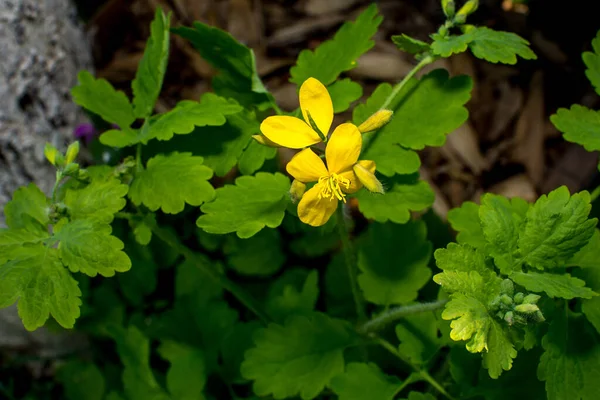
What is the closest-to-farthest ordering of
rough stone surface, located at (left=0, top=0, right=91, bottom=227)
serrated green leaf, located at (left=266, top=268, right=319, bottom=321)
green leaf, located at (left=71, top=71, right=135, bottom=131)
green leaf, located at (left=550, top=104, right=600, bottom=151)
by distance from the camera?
green leaf, located at (left=550, top=104, right=600, bottom=151) → green leaf, located at (left=71, top=71, right=135, bottom=131) → serrated green leaf, located at (left=266, top=268, right=319, bottom=321) → rough stone surface, located at (left=0, top=0, right=91, bottom=227)

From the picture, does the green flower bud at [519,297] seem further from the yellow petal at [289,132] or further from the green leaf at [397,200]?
the yellow petal at [289,132]

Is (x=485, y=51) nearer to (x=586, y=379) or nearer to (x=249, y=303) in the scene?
(x=586, y=379)

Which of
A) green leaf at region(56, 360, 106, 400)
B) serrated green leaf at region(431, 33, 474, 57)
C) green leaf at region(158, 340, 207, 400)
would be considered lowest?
green leaf at region(56, 360, 106, 400)

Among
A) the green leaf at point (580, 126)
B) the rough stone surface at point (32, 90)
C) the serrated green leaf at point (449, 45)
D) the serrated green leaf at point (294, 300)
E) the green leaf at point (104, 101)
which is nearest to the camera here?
the serrated green leaf at point (449, 45)

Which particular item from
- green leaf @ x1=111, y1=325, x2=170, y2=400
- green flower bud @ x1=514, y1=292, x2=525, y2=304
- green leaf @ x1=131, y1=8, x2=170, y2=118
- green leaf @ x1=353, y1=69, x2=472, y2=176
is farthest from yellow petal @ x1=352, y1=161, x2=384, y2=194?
green leaf @ x1=111, y1=325, x2=170, y2=400

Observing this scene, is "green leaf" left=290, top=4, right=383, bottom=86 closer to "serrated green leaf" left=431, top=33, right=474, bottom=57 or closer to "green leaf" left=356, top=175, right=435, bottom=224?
"serrated green leaf" left=431, top=33, right=474, bottom=57

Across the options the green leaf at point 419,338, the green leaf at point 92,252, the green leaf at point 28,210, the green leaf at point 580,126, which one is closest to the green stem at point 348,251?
the green leaf at point 419,338
